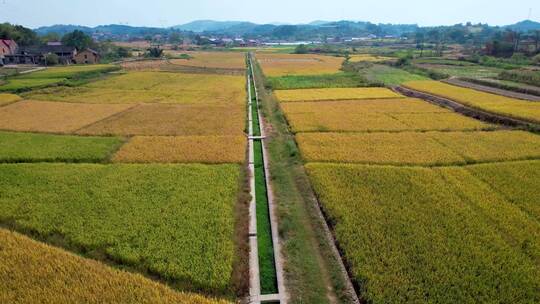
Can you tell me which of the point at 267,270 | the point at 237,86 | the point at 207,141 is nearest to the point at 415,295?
the point at 267,270

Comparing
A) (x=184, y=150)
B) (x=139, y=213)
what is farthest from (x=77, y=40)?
(x=139, y=213)

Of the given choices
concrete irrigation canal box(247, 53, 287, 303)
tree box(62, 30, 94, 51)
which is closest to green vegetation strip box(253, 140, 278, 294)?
concrete irrigation canal box(247, 53, 287, 303)

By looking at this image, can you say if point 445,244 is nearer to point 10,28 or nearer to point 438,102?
point 438,102

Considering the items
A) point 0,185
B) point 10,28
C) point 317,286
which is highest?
point 10,28

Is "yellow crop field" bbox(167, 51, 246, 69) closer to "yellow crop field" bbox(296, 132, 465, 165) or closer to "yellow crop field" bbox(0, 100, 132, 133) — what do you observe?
"yellow crop field" bbox(0, 100, 132, 133)

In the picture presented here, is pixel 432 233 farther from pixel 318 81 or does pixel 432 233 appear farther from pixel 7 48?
pixel 7 48

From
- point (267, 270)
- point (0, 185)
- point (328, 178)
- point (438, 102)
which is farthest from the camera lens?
point (438, 102)

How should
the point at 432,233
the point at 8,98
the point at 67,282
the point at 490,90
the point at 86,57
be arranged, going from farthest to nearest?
the point at 86,57, the point at 490,90, the point at 8,98, the point at 432,233, the point at 67,282
